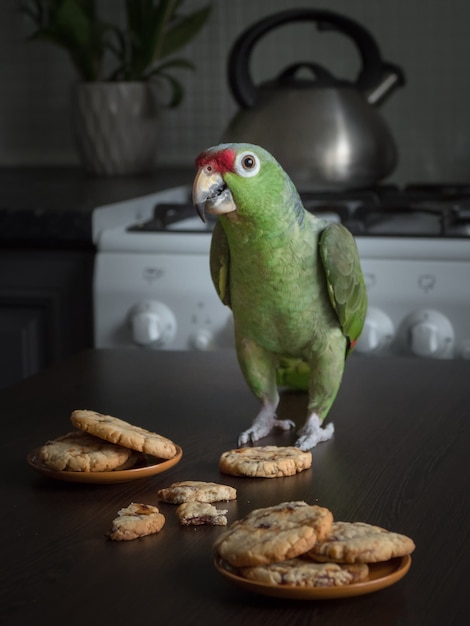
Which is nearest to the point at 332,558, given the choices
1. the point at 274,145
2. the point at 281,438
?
the point at 281,438

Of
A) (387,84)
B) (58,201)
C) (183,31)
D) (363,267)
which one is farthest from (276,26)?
(363,267)

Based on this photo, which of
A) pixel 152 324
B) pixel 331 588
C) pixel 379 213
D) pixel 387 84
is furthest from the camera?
pixel 387 84

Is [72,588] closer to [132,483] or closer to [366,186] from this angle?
[132,483]

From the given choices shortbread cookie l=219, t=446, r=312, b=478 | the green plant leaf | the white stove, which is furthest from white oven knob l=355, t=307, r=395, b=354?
the green plant leaf

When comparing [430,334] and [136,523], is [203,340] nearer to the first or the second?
[430,334]

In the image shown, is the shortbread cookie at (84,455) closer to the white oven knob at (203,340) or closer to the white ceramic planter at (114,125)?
the white oven knob at (203,340)

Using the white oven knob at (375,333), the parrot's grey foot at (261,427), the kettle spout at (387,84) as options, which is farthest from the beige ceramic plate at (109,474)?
the kettle spout at (387,84)
